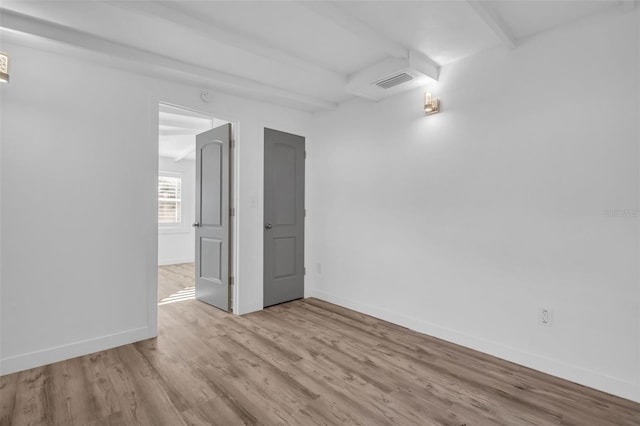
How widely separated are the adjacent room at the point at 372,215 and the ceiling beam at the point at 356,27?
13mm

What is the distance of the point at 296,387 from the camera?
2.18m

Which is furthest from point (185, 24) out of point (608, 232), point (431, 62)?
point (608, 232)

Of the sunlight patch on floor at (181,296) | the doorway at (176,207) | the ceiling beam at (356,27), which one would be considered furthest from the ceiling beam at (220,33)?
the doorway at (176,207)

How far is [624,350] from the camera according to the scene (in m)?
2.09

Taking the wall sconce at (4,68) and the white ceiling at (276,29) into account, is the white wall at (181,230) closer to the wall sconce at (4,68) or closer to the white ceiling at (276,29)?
the white ceiling at (276,29)

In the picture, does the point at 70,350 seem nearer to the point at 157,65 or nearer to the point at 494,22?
the point at 157,65

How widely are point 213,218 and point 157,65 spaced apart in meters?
1.89

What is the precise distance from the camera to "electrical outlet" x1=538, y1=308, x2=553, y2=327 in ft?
7.85

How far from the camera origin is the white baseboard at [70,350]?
2.34 m

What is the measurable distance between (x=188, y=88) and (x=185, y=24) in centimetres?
104

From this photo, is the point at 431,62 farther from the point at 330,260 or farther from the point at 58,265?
the point at 58,265

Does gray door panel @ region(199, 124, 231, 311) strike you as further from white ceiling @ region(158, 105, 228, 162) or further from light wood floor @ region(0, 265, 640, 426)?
light wood floor @ region(0, 265, 640, 426)

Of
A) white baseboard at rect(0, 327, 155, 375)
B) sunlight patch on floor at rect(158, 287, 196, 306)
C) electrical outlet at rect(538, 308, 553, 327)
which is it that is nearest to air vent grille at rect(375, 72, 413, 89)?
electrical outlet at rect(538, 308, 553, 327)

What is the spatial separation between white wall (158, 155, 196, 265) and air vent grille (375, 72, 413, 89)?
235 inches
